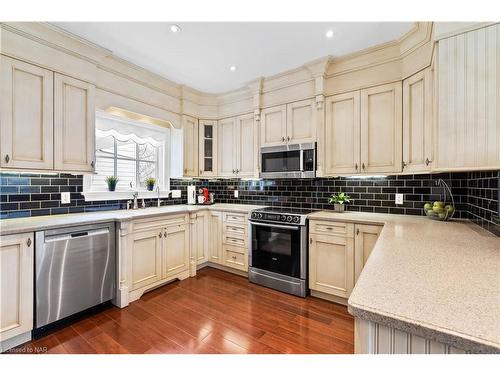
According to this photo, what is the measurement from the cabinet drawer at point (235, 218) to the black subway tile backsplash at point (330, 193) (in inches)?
22.8

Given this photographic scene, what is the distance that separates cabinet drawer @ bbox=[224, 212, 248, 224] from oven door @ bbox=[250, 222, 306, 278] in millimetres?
209

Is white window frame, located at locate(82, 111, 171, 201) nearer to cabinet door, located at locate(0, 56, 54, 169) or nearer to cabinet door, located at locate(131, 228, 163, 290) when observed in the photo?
cabinet door, located at locate(0, 56, 54, 169)

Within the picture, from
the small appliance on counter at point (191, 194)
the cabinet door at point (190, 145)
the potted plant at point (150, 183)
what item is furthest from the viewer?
the small appliance on counter at point (191, 194)

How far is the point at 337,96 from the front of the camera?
9.08ft

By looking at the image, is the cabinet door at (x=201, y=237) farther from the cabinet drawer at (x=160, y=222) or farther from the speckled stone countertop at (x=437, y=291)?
the speckled stone countertop at (x=437, y=291)

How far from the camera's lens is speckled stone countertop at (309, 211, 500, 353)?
594 mm

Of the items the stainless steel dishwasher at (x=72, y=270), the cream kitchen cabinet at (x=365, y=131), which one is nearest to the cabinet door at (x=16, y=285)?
the stainless steel dishwasher at (x=72, y=270)

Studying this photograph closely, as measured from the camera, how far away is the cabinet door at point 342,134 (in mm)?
2661

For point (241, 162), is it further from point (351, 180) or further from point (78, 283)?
point (78, 283)

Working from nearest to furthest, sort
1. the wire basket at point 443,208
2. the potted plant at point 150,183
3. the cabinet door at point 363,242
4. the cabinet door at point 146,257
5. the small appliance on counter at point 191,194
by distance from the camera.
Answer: the wire basket at point 443,208 → the cabinet door at point 363,242 → the cabinet door at point 146,257 → the potted plant at point 150,183 → the small appliance on counter at point 191,194

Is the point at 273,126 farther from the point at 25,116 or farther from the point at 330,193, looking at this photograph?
the point at 25,116

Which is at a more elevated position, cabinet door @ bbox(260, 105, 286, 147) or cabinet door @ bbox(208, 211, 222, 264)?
cabinet door @ bbox(260, 105, 286, 147)

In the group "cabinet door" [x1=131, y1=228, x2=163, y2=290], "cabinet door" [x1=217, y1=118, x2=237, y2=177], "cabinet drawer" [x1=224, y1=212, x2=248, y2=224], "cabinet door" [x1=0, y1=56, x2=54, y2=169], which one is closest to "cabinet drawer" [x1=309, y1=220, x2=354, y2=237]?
"cabinet drawer" [x1=224, y1=212, x2=248, y2=224]
